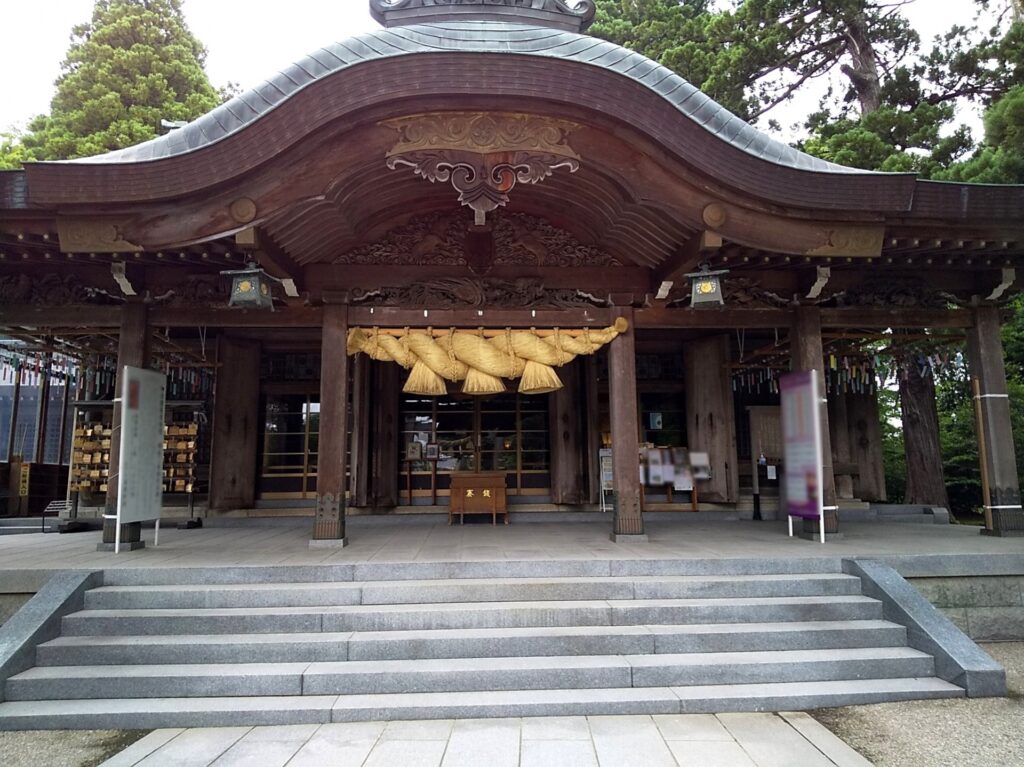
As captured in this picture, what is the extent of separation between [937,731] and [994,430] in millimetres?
5024

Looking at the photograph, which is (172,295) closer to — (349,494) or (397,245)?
(397,245)

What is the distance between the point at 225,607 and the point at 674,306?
5826mm

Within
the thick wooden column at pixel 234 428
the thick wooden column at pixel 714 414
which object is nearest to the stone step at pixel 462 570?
the thick wooden column at pixel 714 414

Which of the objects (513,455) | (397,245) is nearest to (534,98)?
(397,245)

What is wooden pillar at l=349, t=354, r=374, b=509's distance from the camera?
9047 mm

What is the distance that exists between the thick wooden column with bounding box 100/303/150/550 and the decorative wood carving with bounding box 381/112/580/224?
3647 mm

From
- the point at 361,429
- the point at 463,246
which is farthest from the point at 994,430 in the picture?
the point at 361,429

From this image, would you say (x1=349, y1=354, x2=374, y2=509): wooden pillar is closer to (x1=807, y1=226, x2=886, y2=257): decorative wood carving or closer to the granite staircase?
the granite staircase

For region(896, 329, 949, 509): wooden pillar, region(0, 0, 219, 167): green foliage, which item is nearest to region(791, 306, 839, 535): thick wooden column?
region(896, 329, 949, 509): wooden pillar

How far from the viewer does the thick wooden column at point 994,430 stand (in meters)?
7.02

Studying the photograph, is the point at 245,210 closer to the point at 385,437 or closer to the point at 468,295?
the point at 468,295

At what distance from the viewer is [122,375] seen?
21.1 feet

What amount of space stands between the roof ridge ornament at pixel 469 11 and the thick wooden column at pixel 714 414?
554 centimetres

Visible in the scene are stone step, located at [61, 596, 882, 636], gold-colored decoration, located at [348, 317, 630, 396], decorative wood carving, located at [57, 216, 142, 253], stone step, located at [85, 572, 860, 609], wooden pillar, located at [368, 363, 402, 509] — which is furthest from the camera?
wooden pillar, located at [368, 363, 402, 509]
